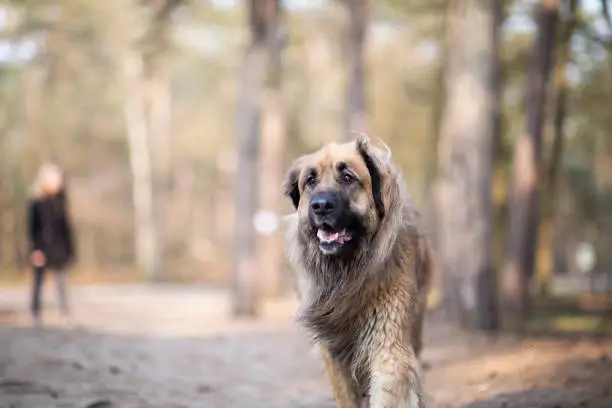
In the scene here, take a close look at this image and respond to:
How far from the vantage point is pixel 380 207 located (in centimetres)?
588

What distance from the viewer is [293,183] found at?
6.20 m

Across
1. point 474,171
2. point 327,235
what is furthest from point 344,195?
point 474,171

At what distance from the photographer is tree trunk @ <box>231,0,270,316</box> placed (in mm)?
16672

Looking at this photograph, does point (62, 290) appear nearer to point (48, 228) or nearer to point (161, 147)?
point (48, 228)

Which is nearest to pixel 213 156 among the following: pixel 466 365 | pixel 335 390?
pixel 466 365

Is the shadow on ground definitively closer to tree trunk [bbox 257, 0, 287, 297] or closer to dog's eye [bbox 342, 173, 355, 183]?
dog's eye [bbox 342, 173, 355, 183]

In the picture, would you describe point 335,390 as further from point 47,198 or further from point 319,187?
point 47,198

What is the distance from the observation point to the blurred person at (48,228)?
1401 centimetres

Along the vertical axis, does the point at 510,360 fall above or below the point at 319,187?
below

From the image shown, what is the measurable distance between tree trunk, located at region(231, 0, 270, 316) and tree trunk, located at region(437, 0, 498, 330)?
180 inches

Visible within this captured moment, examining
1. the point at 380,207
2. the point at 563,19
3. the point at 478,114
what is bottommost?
the point at 380,207

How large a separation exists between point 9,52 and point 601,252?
33763mm

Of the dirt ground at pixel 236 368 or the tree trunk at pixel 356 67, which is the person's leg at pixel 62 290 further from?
the tree trunk at pixel 356 67

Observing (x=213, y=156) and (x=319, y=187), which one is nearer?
(x=319, y=187)
